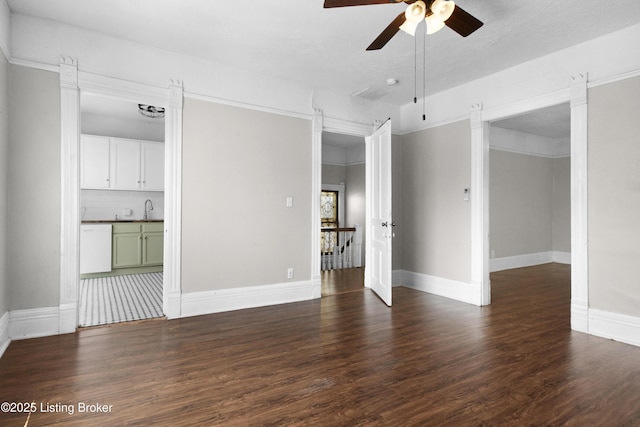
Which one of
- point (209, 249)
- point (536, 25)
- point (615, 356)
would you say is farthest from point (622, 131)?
point (209, 249)

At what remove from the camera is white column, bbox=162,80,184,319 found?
13.0 ft

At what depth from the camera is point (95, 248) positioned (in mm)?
6250

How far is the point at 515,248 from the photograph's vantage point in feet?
25.1

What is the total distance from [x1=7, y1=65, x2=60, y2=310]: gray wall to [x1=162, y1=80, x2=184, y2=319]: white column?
974 mm

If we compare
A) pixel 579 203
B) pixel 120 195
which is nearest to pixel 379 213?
pixel 579 203

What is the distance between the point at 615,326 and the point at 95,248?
7.31 m

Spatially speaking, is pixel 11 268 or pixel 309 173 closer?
pixel 11 268

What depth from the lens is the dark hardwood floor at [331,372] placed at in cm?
206

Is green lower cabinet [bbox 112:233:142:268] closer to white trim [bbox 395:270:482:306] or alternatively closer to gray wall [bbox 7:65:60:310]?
gray wall [bbox 7:65:60:310]

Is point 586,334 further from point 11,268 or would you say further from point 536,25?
point 11,268

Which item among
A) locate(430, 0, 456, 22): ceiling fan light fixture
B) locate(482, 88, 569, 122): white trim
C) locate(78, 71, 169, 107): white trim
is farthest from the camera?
locate(482, 88, 569, 122): white trim

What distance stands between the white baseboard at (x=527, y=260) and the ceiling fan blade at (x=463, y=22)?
5.65 metres

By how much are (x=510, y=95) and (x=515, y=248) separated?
4.42 m

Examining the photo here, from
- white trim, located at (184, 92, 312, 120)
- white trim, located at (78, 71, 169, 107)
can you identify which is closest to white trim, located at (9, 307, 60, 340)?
white trim, located at (78, 71, 169, 107)
